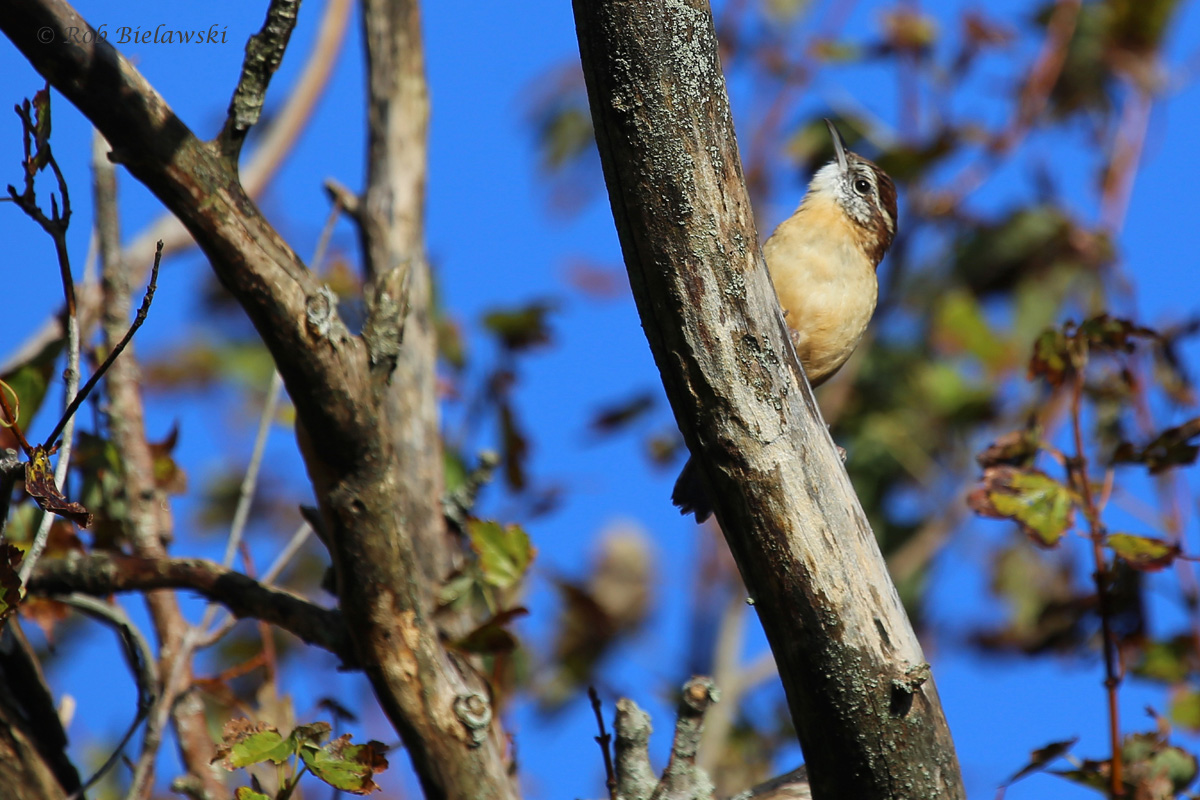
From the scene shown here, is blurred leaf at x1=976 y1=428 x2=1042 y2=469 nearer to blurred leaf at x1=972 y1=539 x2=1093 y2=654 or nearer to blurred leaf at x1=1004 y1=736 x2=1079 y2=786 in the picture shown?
blurred leaf at x1=1004 y1=736 x2=1079 y2=786

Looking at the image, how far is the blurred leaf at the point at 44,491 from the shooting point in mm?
1674

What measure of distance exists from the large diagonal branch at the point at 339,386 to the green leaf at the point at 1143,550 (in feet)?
5.32

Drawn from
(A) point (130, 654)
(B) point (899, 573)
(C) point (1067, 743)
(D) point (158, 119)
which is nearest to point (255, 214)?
(D) point (158, 119)

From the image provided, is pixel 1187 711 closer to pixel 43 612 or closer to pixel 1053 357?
pixel 1053 357

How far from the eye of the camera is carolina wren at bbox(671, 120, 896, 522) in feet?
12.1

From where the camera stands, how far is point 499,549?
3072 mm

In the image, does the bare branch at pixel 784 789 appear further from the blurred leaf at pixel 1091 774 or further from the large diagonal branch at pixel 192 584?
the large diagonal branch at pixel 192 584

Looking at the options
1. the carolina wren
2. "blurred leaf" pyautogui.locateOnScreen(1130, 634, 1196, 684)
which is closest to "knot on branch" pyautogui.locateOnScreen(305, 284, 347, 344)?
the carolina wren

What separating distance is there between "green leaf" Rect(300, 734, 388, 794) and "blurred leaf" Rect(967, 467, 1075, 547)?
62.9 inches

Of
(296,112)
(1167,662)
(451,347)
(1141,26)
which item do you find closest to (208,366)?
(296,112)

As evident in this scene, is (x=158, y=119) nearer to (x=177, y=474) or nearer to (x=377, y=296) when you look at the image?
(x=377, y=296)

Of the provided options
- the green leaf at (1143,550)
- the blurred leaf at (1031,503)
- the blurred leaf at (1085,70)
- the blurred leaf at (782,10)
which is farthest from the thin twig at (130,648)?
the blurred leaf at (1085,70)

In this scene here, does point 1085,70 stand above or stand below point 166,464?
above

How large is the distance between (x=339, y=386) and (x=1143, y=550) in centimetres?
196
